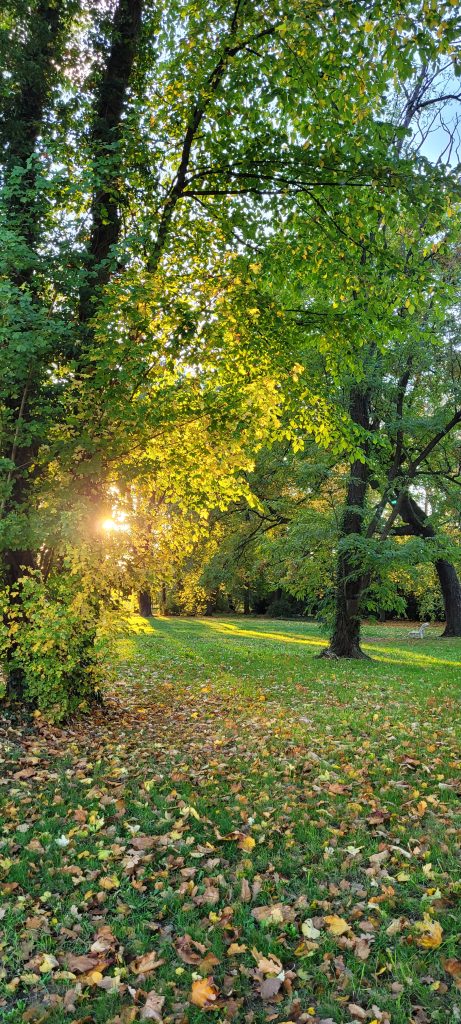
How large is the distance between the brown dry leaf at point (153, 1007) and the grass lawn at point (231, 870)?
0.01 meters

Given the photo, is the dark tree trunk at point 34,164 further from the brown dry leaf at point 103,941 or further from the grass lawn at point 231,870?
the brown dry leaf at point 103,941

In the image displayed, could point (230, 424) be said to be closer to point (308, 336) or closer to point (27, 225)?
point (308, 336)

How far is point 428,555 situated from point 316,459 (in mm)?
3847

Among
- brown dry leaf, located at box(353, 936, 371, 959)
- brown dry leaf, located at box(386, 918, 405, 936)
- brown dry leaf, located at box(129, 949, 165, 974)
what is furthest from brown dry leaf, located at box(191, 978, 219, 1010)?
brown dry leaf, located at box(386, 918, 405, 936)

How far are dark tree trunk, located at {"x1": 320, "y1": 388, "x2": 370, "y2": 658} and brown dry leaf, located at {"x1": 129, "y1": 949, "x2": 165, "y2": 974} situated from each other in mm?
11517

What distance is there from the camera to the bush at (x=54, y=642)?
265 inches

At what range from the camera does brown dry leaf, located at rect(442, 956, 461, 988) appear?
2881mm

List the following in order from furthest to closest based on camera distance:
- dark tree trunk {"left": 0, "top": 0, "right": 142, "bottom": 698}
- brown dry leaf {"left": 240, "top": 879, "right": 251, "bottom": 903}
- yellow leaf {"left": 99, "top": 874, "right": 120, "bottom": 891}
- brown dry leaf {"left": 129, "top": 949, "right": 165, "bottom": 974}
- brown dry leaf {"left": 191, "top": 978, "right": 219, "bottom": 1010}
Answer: dark tree trunk {"left": 0, "top": 0, "right": 142, "bottom": 698} → yellow leaf {"left": 99, "top": 874, "right": 120, "bottom": 891} → brown dry leaf {"left": 240, "top": 879, "right": 251, "bottom": 903} → brown dry leaf {"left": 129, "top": 949, "right": 165, "bottom": 974} → brown dry leaf {"left": 191, "top": 978, "right": 219, "bottom": 1010}

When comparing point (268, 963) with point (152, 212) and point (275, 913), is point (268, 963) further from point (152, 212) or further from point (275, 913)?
point (152, 212)

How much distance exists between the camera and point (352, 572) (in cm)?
1416

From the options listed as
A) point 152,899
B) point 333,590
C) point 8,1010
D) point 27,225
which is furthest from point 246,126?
point 333,590

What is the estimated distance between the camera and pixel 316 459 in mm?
15391

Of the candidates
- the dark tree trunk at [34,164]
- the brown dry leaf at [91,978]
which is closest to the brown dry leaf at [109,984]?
the brown dry leaf at [91,978]

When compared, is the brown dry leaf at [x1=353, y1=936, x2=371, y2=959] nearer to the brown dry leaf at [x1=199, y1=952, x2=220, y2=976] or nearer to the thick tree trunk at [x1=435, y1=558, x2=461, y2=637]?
the brown dry leaf at [x1=199, y1=952, x2=220, y2=976]
